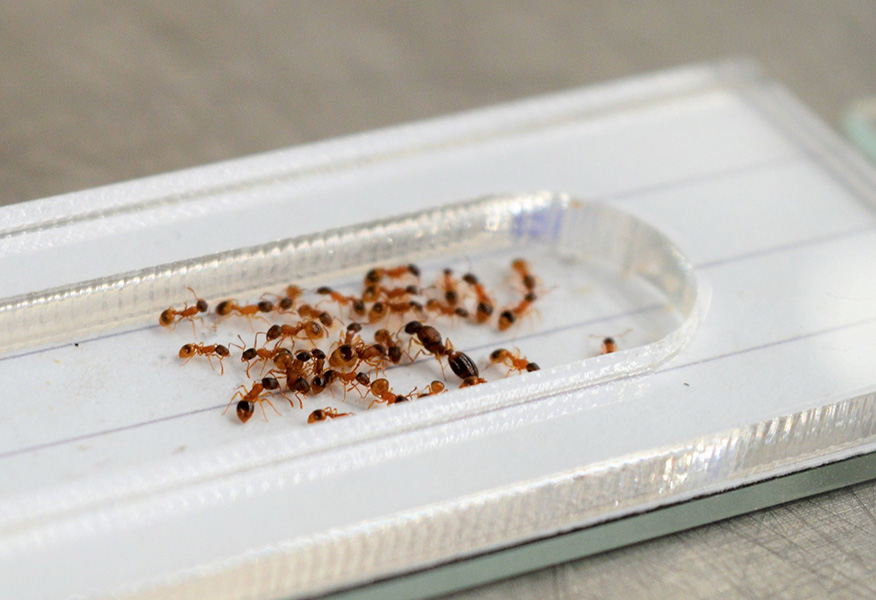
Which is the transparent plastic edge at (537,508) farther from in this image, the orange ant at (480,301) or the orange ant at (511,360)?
the orange ant at (480,301)

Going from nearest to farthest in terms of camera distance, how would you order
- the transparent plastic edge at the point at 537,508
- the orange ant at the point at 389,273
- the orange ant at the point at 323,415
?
the transparent plastic edge at the point at 537,508, the orange ant at the point at 323,415, the orange ant at the point at 389,273

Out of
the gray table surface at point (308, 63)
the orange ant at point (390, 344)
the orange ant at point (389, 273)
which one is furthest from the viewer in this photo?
the gray table surface at point (308, 63)

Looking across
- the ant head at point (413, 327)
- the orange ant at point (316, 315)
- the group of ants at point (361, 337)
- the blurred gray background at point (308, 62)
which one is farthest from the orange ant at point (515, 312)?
the blurred gray background at point (308, 62)

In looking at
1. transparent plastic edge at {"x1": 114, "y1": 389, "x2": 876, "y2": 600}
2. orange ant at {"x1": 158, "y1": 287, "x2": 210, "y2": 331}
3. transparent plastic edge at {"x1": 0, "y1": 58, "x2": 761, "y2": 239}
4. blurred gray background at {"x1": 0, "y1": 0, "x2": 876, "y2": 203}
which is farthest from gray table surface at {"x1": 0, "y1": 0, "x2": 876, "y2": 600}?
transparent plastic edge at {"x1": 114, "y1": 389, "x2": 876, "y2": 600}

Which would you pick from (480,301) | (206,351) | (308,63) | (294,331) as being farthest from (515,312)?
(308,63)

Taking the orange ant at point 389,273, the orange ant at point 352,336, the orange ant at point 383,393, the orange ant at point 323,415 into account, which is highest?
the orange ant at point 389,273

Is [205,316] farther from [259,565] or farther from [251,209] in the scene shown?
[259,565]

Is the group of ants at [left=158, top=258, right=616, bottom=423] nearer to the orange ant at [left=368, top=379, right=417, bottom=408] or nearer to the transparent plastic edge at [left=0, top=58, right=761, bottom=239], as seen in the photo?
the orange ant at [left=368, top=379, right=417, bottom=408]
